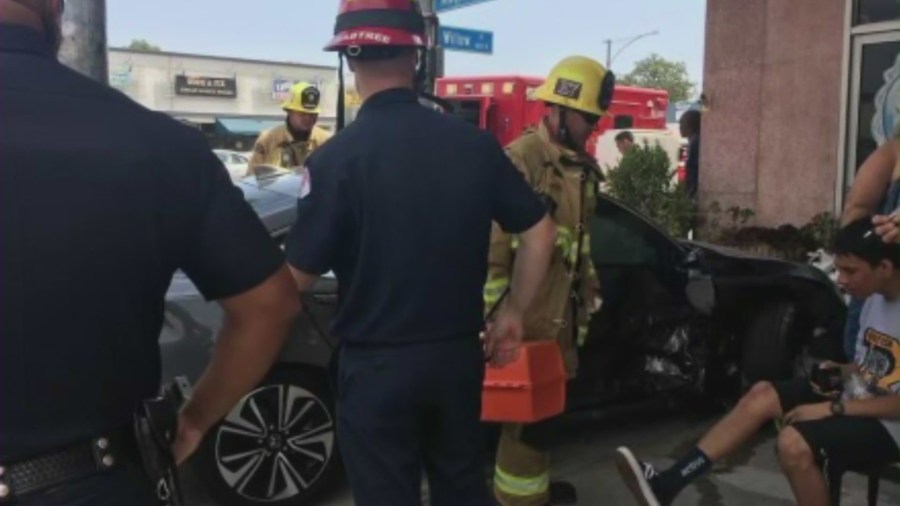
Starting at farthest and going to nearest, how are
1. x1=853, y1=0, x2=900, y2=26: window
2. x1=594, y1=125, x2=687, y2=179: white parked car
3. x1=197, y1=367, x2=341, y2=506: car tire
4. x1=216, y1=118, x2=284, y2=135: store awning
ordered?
x1=216, y1=118, x2=284, y2=135: store awning < x1=594, y1=125, x2=687, y2=179: white parked car < x1=853, y1=0, x2=900, y2=26: window < x1=197, y1=367, x2=341, y2=506: car tire

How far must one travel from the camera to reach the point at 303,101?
672cm

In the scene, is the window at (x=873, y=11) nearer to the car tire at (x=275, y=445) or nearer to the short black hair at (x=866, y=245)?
the short black hair at (x=866, y=245)

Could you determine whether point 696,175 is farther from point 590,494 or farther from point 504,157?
point 504,157

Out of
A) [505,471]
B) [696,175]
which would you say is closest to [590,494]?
[505,471]

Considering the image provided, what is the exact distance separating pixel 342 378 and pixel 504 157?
79 centimetres

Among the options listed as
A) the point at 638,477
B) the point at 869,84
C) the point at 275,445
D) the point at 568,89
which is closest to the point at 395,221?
the point at 568,89

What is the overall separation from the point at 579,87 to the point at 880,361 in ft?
4.67

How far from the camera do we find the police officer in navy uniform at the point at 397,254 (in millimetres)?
2508

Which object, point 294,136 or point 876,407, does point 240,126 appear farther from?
point 876,407

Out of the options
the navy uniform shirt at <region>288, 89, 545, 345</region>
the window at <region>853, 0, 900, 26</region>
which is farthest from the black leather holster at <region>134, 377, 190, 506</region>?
the window at <region>853, 0, 900, 26</region>

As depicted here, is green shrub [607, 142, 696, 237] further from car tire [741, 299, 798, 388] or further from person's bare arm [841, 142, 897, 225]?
person's bare arm [841, 142, 897, 225]

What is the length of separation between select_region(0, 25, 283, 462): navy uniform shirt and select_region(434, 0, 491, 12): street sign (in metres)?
4.97

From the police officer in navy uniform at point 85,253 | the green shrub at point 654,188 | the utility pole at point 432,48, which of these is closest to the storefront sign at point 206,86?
the green shrub at point 654,188

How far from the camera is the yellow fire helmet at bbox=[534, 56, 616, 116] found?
11.5 ft
